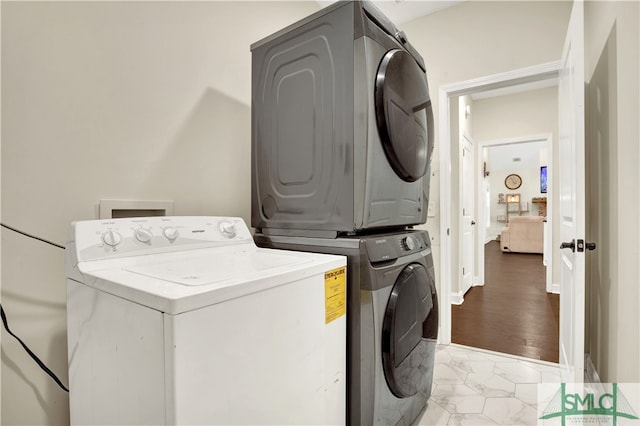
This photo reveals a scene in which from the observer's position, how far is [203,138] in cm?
159

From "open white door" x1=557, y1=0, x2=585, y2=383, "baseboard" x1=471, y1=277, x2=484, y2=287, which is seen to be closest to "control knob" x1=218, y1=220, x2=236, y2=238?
"open white door" x1=557, y1=0, x2=585, y2=383

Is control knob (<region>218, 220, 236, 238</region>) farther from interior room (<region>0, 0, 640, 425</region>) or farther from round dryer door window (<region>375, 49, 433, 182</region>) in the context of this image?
round dryer door window (<region>375, 49, 433, 182</region>)

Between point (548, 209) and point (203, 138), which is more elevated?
point (203, 138)

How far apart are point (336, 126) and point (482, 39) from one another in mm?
1939

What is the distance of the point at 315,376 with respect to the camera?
35.6 inches

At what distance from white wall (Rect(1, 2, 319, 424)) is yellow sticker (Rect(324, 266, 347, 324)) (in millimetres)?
853

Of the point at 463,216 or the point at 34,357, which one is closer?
the point at 34,357

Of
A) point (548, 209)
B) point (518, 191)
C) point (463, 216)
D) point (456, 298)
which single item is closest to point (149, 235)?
point (456, 298)

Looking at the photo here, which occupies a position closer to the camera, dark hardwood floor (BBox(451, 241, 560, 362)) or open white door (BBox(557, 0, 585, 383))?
open white door (BBox(557, 0, 585, 383))

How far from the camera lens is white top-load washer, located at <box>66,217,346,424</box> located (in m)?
0.60

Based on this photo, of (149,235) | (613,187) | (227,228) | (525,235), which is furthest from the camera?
(525,235)

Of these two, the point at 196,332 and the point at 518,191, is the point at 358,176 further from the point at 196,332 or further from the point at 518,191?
the point at 518,191

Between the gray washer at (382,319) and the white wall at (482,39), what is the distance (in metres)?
1.36

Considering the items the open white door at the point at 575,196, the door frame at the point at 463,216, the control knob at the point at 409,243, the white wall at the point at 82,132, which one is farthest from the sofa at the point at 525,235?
the white wall at the point at 82,132
